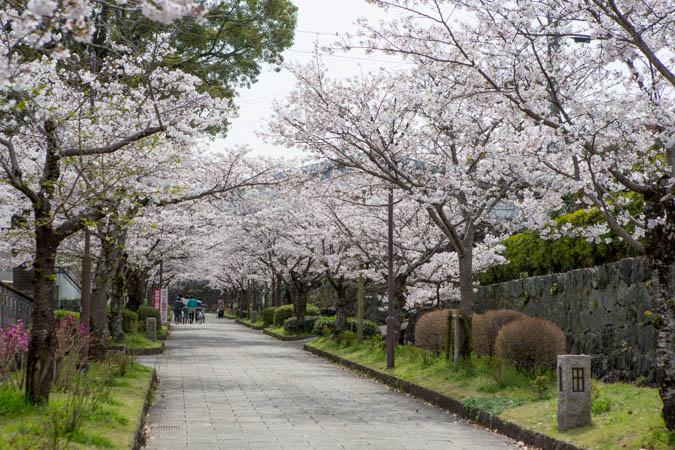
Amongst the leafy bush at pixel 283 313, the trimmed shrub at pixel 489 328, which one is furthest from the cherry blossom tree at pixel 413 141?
the leafy bush at pixel 283 313

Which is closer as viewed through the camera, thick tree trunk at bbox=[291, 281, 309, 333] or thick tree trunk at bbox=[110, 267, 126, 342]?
thick tree trunk at bbox=[110, 267, 126, 342]

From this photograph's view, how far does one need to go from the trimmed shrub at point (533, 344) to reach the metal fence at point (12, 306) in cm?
1020

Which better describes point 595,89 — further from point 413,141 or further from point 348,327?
point 348,327

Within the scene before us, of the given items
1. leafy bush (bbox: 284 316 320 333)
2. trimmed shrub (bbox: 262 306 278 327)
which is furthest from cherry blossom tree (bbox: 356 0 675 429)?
trimmed shrub (bbox: 262 306 278 327)

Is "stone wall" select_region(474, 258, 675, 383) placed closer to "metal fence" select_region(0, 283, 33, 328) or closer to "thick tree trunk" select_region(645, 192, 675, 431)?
"thick tree trunk" select_region(645, 192, 675, 431)

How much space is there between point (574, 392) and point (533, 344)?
143 inches

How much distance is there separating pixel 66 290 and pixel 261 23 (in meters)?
18.3

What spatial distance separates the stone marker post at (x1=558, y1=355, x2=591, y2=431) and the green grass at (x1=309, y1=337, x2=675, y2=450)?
5.3 inches

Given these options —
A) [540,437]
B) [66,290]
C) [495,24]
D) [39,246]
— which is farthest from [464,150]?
[66,290]

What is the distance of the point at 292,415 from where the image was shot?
35.5 ft

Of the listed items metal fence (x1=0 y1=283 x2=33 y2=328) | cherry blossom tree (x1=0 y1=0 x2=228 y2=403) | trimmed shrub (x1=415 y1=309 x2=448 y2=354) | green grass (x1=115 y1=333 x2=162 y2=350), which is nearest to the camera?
cherry blossom tree (x1=0 y1=0 x2=228 y2=403)

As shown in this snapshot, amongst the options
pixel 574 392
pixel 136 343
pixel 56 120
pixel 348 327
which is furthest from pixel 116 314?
pixel 574 392

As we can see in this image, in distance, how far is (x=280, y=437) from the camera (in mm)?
8875

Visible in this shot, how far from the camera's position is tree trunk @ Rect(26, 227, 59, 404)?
8.41 metres
